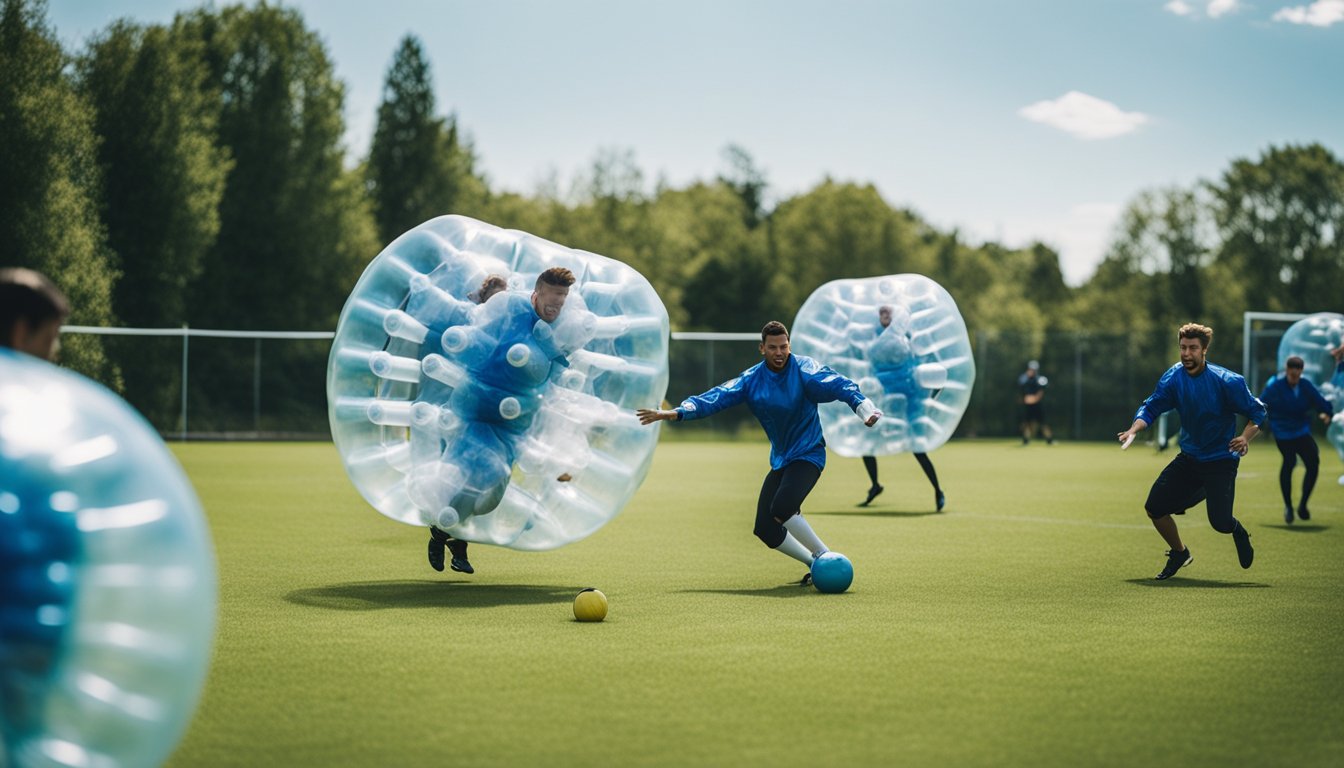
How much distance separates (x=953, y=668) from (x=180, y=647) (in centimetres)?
426

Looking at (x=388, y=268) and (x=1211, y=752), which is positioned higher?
(x=388, y=268)

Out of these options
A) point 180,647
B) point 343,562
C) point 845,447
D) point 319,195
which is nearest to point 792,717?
point 180,647

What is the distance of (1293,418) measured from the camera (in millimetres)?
16109

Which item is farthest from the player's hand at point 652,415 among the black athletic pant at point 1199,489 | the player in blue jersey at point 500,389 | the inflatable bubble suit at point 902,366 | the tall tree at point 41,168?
the tall tree at point 41,168

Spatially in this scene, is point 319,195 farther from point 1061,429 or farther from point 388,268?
point 388,268

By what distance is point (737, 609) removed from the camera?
927 cm

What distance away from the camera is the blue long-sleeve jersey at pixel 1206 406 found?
10914mm

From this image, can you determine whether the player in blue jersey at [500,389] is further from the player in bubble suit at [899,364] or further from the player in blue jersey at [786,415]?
the player in bubble suit at [899,364]

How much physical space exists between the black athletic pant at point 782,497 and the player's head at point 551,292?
221cm

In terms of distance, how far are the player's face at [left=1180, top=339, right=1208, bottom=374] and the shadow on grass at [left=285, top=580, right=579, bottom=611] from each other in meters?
5.06

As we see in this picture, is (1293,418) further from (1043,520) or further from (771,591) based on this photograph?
(771,591)

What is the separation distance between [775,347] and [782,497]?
3.70 ft

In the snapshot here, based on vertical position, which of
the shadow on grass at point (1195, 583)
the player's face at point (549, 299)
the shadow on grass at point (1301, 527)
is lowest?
the shadow on grass at point (1301, 527)

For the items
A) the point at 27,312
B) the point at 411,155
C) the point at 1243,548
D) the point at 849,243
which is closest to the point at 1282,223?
the point at 849,243
